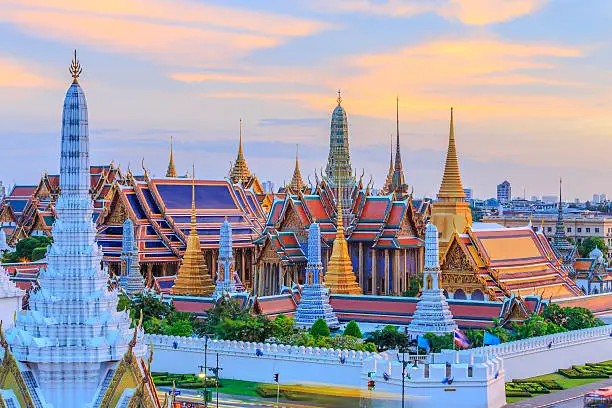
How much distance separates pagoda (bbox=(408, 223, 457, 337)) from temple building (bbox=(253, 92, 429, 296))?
16.2 m

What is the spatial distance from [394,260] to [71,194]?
36475 mm

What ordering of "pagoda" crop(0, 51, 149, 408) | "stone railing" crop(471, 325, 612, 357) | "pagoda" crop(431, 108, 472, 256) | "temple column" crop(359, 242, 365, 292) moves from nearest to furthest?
1. "pagoda" crop(0, 51, 149, 408)
2. "stone railing" crop(471, 325, 612, 357)
3. "pagoda" crop(431, 108, 472, 256)
4. "temple column" crop(359, 242, 365, 292)

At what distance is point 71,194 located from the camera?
27.9 m

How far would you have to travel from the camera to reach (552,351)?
44594mm

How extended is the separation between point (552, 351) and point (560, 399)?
5399 mm

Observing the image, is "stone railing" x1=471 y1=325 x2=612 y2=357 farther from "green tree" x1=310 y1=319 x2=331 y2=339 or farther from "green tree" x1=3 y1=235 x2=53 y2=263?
"green tree" x1=3 y1=235 x2=53 y2=263

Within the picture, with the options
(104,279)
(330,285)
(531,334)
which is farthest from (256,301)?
(104,279)

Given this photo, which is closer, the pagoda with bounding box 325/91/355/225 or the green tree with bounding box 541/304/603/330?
the green tree with bounding box 541/304/603/330

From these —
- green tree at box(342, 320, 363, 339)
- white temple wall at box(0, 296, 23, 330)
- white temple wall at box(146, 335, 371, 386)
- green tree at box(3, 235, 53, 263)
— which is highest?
green tree at box(3, 235, 53, 263)

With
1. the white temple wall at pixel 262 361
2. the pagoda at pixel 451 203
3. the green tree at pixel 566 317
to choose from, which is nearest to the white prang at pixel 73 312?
the white temple wall at pixel 262 361

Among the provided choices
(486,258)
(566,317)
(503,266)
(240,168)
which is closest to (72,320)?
(566,317)

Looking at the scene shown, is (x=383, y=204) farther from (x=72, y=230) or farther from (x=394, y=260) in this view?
(x=72, y=230)

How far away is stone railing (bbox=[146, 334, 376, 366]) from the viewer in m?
39.9

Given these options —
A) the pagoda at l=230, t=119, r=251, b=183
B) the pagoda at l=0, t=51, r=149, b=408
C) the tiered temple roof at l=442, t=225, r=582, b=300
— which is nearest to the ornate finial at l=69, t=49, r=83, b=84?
the pagoda at l=0, t=51, r=149, b=408
